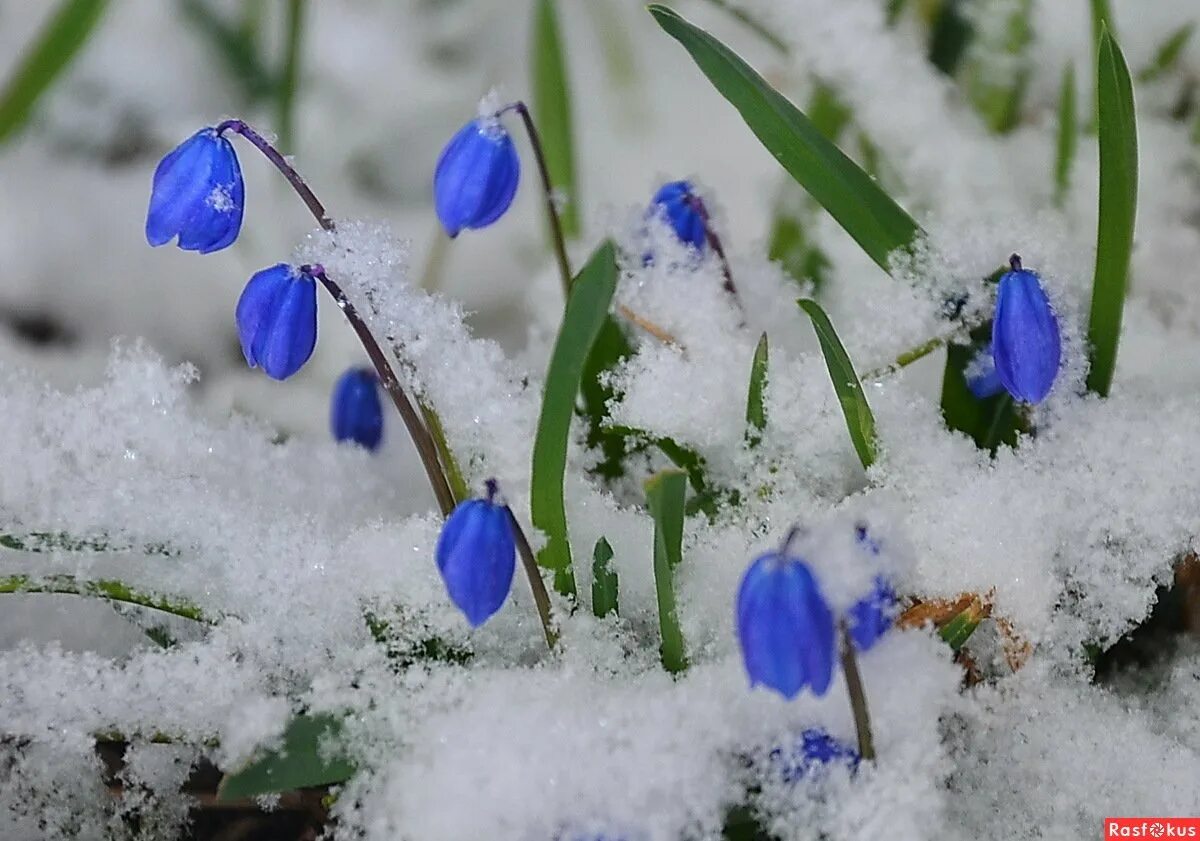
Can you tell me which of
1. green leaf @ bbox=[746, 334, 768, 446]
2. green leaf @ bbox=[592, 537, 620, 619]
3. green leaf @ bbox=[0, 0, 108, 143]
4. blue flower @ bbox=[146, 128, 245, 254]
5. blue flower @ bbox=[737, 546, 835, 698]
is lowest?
blue flower @ bbox=[737, 546, 835, 698]

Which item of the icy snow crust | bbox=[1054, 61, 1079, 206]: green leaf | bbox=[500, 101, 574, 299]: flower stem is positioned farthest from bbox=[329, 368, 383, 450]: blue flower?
bbox=[1054, 61, 1079, 206]: green leaf

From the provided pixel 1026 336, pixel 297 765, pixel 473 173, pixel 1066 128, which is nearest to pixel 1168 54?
pixel 1066 128

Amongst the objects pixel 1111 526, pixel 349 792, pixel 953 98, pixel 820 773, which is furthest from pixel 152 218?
pixel 953 98

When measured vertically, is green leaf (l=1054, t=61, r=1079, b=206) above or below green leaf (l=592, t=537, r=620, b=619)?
above

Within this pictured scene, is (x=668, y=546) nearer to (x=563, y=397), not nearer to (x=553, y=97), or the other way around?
(x=563, y=397)

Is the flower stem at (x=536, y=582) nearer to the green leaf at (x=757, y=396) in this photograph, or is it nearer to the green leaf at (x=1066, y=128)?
the green leaf at (x=757, y=396)

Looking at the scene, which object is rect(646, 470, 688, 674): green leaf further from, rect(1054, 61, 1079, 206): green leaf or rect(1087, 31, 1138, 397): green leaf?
rect(1054, 61, 1079, 206): green leaf
